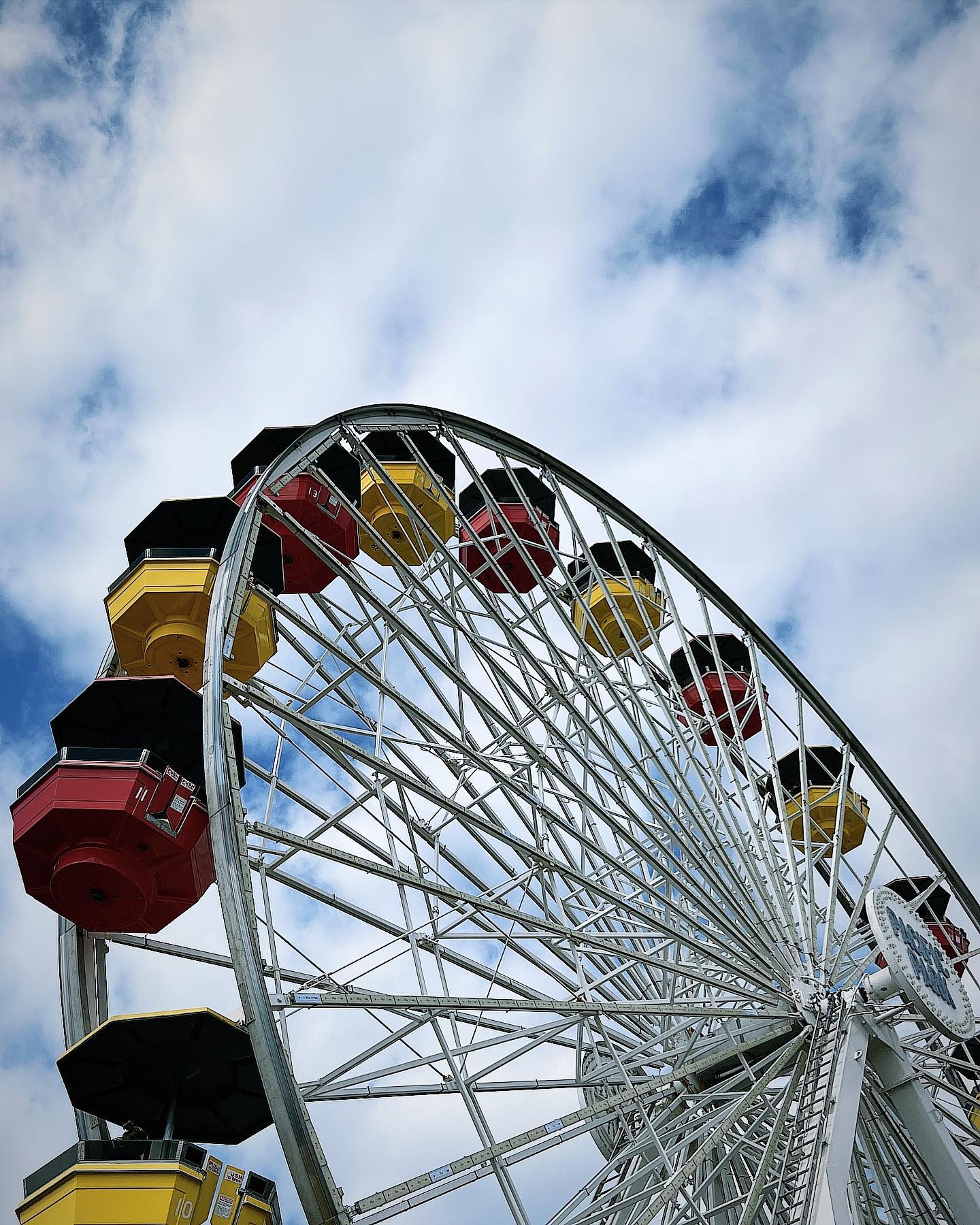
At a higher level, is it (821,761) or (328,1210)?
(821,761)

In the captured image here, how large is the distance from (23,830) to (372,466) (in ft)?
15.1

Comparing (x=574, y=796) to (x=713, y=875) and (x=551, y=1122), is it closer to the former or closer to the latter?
(x=713, y=875)

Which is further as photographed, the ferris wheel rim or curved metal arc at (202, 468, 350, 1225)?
the ferris wheel rim

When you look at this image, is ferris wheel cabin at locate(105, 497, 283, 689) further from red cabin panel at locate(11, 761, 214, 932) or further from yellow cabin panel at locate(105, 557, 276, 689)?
red cabin panel at locate(11, 761, 214, 932)

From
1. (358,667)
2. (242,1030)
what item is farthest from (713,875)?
(242,1030)

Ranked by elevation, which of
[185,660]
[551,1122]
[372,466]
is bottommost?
[551,1122]

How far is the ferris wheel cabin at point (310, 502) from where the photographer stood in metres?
12.1

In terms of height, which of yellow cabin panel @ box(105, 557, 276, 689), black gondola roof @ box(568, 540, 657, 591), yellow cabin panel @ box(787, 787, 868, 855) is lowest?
yellow cabin panel @ box(787, 787, 868, 855)

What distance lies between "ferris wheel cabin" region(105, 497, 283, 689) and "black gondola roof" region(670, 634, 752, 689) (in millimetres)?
8491

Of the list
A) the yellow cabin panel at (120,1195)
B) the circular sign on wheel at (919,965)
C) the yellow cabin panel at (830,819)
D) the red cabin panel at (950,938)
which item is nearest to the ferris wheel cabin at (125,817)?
the yellow cabin panel at (120,1195)

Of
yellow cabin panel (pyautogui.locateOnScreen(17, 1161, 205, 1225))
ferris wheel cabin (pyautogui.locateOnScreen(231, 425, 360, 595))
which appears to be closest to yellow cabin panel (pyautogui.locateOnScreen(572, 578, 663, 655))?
ferris wheel cabin (pyautogui.locateOnScreen(231, 425, 360, 595))

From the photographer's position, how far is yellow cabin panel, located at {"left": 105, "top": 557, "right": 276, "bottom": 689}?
10234 mm

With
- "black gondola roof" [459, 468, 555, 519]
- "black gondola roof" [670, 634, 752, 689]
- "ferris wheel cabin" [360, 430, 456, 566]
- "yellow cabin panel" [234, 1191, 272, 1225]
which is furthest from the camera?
"black gondola roof" [670, 634, 752, 689]

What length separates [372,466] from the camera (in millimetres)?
10828
